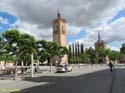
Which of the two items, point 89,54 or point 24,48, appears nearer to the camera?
point 24,48

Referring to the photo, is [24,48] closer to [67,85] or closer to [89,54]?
[67,85]

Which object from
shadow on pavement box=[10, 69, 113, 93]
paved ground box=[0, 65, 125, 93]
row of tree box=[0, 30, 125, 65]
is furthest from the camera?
row of tree box=[0, 30, 125, 65]

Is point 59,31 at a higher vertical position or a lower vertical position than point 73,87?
higher

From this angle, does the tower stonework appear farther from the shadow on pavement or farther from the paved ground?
the shadow on pavement

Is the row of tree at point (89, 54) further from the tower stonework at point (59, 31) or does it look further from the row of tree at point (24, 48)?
the row of tree at point (24, 48)

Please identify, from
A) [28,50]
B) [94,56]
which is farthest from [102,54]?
[28,50]

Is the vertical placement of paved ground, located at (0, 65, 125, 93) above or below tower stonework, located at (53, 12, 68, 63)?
below

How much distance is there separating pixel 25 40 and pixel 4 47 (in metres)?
2.89

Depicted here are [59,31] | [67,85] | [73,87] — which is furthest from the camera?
[59,31]

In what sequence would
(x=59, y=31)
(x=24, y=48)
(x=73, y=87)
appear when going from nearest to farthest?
(x=73, y=87) < (x=24, y=48) < (x=59, y=31)

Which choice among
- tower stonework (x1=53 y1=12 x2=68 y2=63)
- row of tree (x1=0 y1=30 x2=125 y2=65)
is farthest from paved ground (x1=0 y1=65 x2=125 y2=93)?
tower stonework (x1=53 y1=12 x2=68 y2=63)

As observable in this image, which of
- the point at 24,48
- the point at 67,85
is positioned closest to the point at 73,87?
the point at 67,85

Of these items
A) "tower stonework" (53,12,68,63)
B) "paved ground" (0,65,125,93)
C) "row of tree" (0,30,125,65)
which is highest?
"tower stonework" (53,12,68,63)

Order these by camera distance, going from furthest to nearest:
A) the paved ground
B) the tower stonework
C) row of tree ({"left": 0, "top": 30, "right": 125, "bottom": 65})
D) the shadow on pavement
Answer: the tower stonework < row of tree ({"left": 0, "top": 30, "right": 125, "bottom": 65}) < the paved ground < the shadow on pavement
